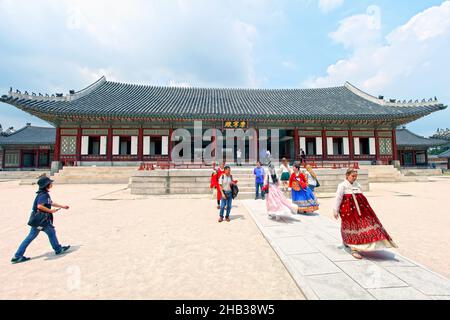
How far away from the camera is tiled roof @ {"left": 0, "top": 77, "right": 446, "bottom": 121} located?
14.6 meters

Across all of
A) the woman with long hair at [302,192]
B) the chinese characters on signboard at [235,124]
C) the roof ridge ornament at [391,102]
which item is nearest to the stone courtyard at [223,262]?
the woman with long hair at [302,192]

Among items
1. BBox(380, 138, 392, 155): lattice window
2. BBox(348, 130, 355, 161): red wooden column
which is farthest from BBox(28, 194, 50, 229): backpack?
BBox(380, 138, 392, 155): lattice window

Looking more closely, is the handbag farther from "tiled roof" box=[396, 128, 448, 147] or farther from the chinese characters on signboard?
"tiled roof" box=[396, 128, 448, 147]

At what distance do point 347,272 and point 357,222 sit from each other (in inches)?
35.9

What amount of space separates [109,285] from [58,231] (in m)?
3.17

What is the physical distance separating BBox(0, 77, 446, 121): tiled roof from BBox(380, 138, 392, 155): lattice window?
2.28 meters

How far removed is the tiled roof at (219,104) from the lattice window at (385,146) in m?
2.28

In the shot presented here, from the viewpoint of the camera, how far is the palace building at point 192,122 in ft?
48.8

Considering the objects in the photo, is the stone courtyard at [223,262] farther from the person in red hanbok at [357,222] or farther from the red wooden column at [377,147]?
the red wooden column at [377,147]

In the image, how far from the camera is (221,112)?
15.8 m

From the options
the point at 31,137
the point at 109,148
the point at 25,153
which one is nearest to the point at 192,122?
the point at 109,148

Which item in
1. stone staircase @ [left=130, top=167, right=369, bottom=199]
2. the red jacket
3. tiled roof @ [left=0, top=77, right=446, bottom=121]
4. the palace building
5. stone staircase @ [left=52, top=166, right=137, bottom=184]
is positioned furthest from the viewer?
the palace building
